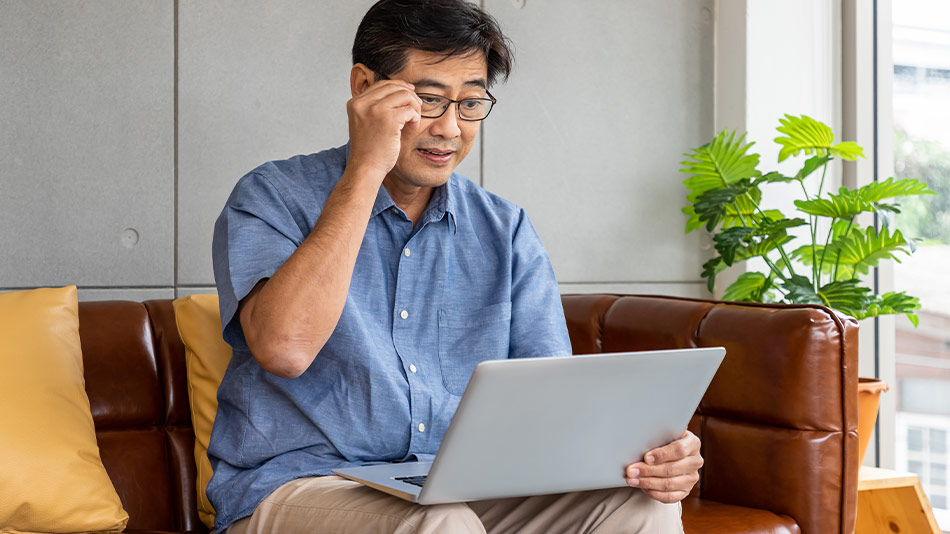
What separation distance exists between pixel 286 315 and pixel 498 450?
440mm

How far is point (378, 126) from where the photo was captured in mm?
1596

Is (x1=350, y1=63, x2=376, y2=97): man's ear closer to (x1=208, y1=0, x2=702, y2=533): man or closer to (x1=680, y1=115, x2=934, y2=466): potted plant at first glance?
(x1=208, y1=0, x2=702, y2=533): man

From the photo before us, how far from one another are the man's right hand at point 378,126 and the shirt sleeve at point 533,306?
430mm

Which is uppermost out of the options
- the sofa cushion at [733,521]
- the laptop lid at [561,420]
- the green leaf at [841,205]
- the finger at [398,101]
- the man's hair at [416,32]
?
the man's hair at [416,32]

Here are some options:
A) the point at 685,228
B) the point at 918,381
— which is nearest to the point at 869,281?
the point at 918,381

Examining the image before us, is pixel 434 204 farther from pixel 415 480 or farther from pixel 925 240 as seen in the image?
pixel 925 240

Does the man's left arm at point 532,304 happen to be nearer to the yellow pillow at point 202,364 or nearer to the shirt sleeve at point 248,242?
the shirt sleeve at point 248,242

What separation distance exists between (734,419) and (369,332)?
91 centimetres

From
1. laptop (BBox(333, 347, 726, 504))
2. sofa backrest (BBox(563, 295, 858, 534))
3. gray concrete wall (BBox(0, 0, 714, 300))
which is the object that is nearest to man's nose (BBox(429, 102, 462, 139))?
laptop (BBox(333, 347, 726, 504))

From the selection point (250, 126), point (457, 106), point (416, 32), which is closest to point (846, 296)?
point (457, 106)

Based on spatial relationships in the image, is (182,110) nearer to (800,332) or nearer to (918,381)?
(800,332)

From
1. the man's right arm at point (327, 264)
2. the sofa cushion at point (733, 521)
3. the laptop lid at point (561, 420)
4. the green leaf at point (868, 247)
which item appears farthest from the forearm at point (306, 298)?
the green leaf at point (868, 247)

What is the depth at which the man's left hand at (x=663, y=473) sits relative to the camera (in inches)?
54.7

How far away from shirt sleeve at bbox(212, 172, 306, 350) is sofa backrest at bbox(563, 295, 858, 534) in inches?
40.2
